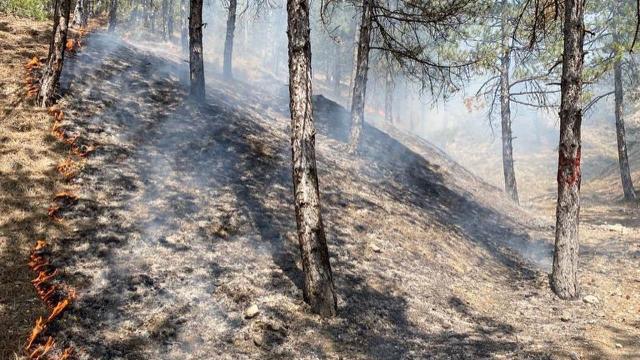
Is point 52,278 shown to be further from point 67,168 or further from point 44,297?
point 67,168

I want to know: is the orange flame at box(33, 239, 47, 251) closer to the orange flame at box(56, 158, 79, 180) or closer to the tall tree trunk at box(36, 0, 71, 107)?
the orange flame at box(56, 158, 79, 180)

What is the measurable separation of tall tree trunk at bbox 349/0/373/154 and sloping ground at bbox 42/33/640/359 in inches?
52.7

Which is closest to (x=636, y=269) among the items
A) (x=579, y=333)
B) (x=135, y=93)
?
(x=579, y=333)

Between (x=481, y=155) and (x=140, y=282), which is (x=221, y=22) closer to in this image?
(x=481, y=155)

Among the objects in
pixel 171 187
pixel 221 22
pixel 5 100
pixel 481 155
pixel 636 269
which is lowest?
pixel 481 155

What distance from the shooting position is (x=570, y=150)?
751cm

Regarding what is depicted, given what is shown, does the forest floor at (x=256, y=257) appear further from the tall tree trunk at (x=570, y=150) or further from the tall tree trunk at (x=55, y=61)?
the tall tree trunk at (x=570, y=150)

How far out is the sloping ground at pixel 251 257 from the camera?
5.23m

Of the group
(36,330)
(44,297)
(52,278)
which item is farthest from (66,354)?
(52,278)

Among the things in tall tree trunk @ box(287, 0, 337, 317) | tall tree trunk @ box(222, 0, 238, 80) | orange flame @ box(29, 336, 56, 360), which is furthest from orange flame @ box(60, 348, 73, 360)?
tall tree trunk @ box(222, 0, 238, 80)

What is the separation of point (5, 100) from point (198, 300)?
21.1 feet

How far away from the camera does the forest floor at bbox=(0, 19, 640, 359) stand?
5230mm

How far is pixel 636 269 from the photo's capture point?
9.30 metres

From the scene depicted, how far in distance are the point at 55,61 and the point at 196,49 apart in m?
3.97
